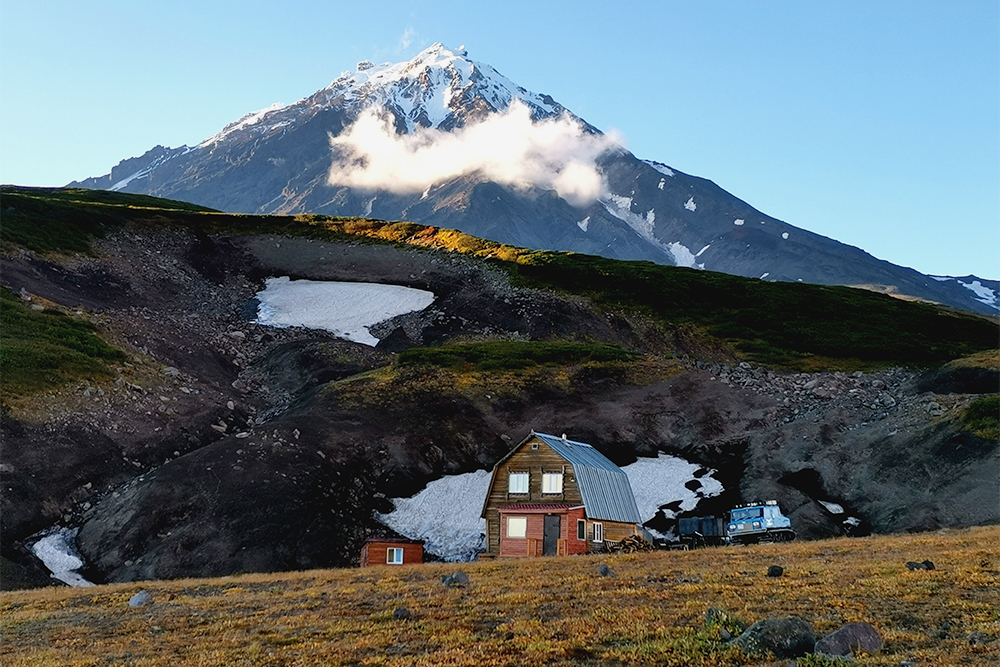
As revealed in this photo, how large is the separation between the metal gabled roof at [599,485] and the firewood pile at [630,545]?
1.50 meters

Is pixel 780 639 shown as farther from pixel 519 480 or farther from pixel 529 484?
pixel 519 480

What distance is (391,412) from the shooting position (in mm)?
64812

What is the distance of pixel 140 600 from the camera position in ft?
94.6

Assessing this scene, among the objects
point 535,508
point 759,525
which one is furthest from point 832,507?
point 535,508

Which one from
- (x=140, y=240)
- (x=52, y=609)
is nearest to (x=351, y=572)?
(x=52, y=609)

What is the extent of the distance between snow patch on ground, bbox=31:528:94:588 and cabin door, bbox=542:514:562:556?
2395 centimetres

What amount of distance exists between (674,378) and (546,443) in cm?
2826

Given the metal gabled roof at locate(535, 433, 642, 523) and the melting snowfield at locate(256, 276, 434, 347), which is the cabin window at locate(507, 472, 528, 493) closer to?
the metal gabled roof at locate(535, 433, 642, 523)

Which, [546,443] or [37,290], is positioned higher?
[37,290]

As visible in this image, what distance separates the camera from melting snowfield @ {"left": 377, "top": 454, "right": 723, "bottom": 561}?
52.1 metres

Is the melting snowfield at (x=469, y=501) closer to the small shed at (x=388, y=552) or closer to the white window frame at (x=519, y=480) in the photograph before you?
the small shed at (x=388, y=552)

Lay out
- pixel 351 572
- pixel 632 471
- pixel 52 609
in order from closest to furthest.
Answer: pixel 52 609 → pixel 351 572 → pixel 632 471

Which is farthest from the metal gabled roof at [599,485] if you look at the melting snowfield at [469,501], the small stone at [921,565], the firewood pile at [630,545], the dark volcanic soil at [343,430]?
the small stone at [921,565]

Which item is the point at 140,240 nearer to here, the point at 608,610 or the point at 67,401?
the point at 67,401
